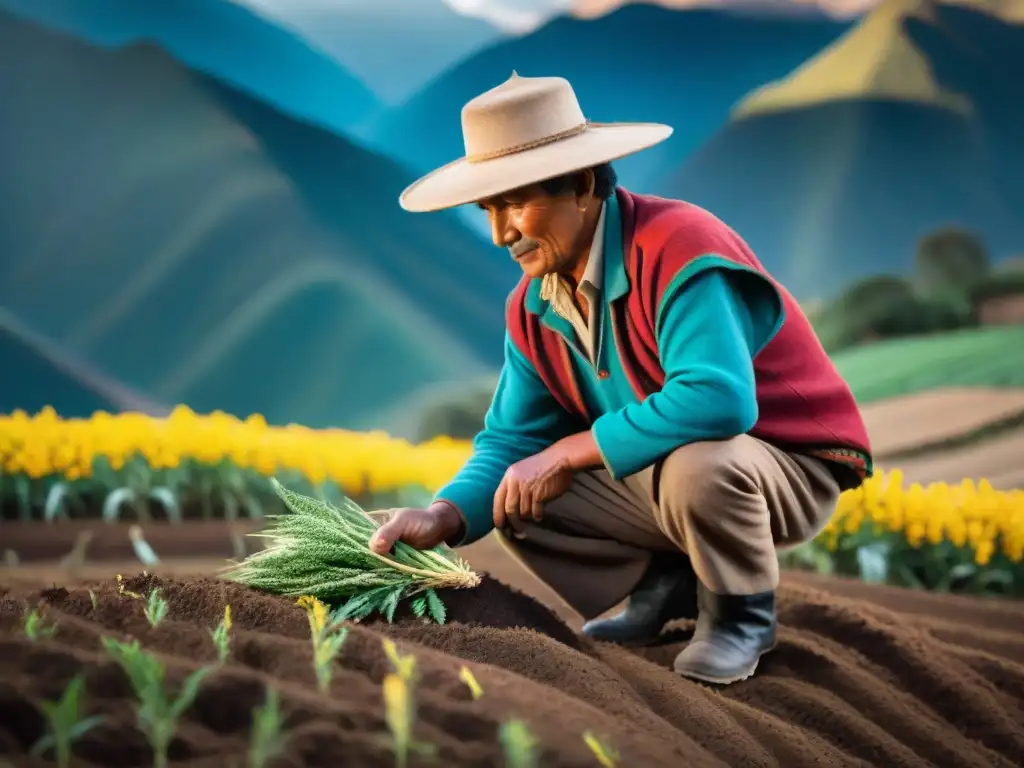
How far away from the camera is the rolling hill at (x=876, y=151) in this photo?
6695mm

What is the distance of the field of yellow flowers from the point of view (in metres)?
3.89

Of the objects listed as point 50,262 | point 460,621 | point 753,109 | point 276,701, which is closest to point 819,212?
point 753,109

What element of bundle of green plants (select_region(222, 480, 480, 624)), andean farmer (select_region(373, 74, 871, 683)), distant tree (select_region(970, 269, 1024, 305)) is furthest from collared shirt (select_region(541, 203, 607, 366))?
distant tree (select_region(970, 269, 1024, 305))

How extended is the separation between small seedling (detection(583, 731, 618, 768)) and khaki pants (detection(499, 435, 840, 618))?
2.71 ft

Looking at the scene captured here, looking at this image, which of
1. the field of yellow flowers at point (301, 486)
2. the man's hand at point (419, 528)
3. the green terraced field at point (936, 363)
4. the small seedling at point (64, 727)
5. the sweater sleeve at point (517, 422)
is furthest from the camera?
the green terraced field at point (936, 363)

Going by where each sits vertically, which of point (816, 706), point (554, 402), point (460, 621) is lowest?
point (816, 706)

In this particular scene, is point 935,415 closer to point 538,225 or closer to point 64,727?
point 538,225

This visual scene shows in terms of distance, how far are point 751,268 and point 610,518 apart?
663 millimetres

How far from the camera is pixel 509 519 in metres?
2.47

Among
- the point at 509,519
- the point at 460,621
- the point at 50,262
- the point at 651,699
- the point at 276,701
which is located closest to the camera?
the point at 276,701

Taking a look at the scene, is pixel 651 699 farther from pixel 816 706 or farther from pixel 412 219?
pixel 412 219

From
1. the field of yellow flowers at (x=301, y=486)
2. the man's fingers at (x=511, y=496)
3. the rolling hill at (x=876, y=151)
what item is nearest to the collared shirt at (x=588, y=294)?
the man's fingers at (x=511, y=496)

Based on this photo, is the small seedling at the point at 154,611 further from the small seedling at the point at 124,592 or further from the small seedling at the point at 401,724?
the small seedling at the point at 401,724

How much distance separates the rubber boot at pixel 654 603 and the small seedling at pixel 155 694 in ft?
4.58
